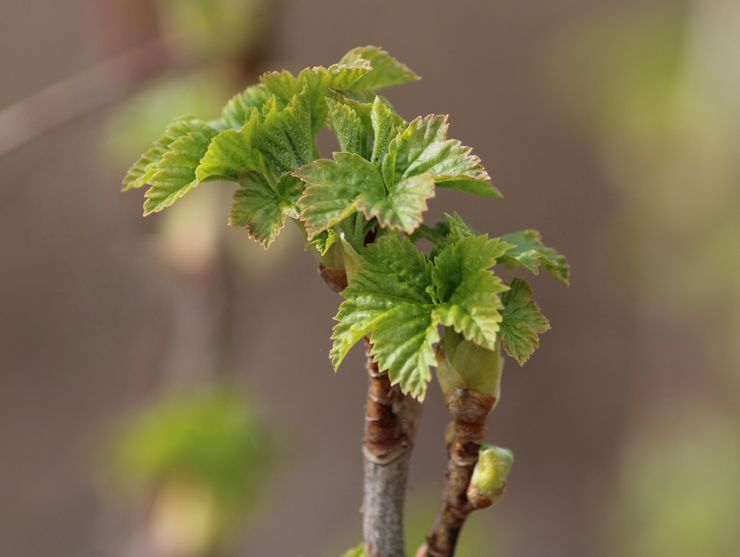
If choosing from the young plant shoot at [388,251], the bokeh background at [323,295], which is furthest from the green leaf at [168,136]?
the bokeh background at [323,295]

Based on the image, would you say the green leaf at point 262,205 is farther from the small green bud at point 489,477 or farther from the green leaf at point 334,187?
the small green bud at point 489,477

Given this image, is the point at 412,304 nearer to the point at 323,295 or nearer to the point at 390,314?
the point at 390,314

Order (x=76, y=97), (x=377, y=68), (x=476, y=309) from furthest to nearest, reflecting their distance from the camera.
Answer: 1. (x=76, y=97)
2. (x=377, y=68)
3. (x=476, y=309)

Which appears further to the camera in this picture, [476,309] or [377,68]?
[377,68]

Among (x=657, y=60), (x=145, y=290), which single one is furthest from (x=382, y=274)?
(x=657, y=60)

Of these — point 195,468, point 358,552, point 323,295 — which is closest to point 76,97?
point 195,468

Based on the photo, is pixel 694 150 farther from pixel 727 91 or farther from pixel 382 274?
pixel 382 274

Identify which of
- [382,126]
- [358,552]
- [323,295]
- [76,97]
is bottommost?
[358,552]
